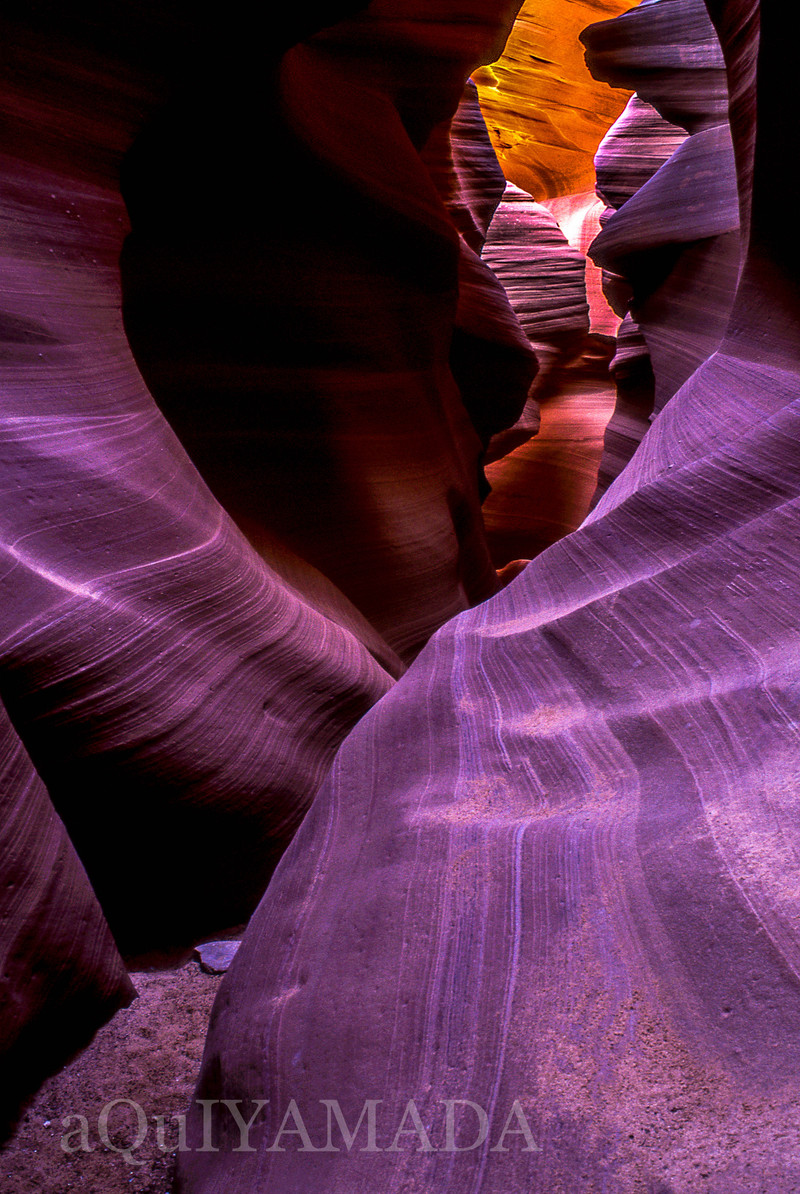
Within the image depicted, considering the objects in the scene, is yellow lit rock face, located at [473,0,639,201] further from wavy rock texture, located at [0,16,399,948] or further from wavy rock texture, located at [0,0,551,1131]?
wavy rock texture, located at [0,16,399,948]

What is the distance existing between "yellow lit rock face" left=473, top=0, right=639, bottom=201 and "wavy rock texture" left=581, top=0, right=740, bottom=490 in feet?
20.9

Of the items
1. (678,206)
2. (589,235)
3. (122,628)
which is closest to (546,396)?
(589,235)

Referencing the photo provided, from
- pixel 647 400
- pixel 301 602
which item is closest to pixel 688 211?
pixel 647 400

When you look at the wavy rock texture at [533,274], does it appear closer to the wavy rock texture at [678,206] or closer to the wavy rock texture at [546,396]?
the wavy rock texture at [546,396]

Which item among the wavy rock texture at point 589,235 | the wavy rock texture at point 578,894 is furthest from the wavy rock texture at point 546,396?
the wavy rock texture at point 578,894

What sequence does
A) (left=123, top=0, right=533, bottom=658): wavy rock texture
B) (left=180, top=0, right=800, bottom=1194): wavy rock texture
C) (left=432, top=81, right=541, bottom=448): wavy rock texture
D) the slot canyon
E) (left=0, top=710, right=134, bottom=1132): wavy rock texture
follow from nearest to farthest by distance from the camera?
(left=180, top=0, right=800, bottom=1194): wavy rock texture
the slot canyon
(left=0, top=710, right=134, bottom=1132): wavy rock texture
(left=123, top=0, right=533, bottom=658): wavy rock texture
(left=432, top=81, right=541, bottom=448): wavy rock texture

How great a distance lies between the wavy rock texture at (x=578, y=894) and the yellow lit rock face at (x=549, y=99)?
1192cm

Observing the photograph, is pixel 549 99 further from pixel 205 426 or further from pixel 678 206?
pixel 205 426

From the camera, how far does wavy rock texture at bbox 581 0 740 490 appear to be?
197 inches

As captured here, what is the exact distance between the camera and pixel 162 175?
3467mm

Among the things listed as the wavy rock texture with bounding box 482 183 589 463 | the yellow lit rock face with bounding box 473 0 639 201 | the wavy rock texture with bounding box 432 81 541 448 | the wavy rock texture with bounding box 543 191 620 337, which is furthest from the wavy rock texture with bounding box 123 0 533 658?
the yellow lit rock face with bounding box 473 0 639 201

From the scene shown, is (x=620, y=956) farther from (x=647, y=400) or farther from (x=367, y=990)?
(x=647, y=400)

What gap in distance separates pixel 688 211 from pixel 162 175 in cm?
351

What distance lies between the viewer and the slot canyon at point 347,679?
Answer: 1.05 metres
